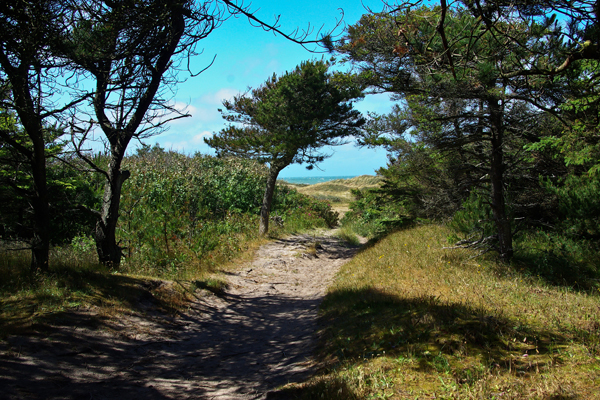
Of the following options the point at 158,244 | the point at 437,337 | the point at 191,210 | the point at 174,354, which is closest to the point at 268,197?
the point at 191,210

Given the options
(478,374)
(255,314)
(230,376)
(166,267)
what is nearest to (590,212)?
(478,374)

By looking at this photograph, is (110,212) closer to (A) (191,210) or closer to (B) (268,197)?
(A) (191,210)

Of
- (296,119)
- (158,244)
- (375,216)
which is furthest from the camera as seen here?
(375,216)

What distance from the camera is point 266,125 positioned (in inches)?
518

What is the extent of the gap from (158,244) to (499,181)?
808cm

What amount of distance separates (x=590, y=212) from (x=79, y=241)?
1310 cm

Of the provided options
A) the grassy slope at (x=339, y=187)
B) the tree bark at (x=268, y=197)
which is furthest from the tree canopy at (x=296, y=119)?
the grassy slope at (x=339, y=187)

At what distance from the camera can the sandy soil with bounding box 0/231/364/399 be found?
3.24 meters

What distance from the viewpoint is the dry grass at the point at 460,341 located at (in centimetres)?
289

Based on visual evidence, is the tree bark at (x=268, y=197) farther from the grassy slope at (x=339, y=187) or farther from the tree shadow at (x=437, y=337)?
the grassy slope at (x=339, y=187)

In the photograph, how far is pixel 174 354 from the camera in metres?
4.50

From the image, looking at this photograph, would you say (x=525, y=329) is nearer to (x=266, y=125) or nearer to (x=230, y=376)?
(x=230, y=376)

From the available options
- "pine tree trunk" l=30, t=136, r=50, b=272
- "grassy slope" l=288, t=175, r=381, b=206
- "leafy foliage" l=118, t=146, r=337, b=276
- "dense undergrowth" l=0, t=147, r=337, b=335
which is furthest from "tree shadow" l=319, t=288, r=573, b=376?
"grassy slope" l=288, t=175, r=381, b=206

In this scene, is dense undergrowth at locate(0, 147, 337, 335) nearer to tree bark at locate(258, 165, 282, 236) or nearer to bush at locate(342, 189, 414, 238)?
tree bark at locate(258, 165, 282, 236)
